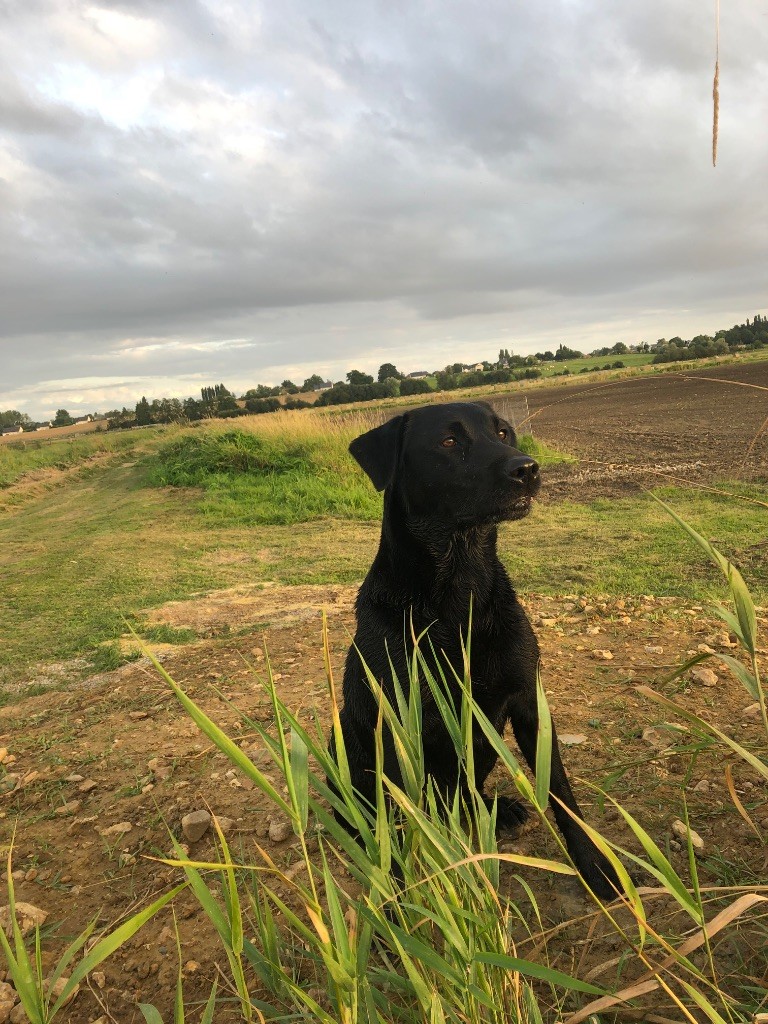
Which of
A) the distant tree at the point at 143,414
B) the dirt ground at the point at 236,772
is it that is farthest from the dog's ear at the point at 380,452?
the distant tree at the point at 143,414

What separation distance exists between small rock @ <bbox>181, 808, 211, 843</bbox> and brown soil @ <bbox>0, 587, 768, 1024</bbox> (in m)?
0.04

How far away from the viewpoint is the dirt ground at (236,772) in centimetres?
191

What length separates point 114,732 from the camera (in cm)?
362

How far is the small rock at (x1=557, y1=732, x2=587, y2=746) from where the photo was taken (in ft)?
9.52

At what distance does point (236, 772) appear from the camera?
2990 millimetres

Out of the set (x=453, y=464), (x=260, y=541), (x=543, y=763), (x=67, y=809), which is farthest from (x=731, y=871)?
(x=260, y=541)

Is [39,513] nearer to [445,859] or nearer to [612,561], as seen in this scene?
[612,561]

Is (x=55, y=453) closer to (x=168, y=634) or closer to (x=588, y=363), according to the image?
(x=168, y=634)

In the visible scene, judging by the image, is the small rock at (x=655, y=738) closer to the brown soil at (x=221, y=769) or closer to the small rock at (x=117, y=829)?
the brown soil at (x=221, y=769)

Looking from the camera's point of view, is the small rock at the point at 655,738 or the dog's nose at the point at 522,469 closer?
the dog's nose at the point at 522,469

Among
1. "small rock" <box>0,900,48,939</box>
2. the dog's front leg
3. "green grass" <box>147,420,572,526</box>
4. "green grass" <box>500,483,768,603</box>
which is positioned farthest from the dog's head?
"green grass" <box>147,420,572,526</box>

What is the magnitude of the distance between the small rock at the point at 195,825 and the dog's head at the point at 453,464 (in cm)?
145

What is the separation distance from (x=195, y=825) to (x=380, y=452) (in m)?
1.67

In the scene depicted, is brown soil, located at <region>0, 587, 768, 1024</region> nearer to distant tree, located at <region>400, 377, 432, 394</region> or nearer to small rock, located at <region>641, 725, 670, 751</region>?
small rock, located at <region>641, 725, 670, 751</region>
